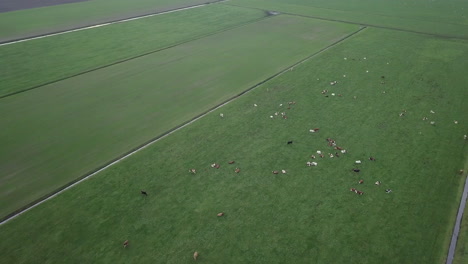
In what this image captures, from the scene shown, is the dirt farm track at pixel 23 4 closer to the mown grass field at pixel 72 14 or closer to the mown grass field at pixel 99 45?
the mown grass field at pixel 72 14

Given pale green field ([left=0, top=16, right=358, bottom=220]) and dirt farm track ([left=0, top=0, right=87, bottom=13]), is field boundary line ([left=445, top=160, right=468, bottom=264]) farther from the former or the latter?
dirt farm track ([left=0, top=0, right=87, bottom=13])

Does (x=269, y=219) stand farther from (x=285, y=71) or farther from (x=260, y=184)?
(x=285, y=71)

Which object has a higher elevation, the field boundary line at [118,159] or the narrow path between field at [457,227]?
the field boundary line at [118,159]

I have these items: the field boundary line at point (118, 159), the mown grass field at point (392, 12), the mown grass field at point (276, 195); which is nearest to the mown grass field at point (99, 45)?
the mown grass field at point (392, 12)

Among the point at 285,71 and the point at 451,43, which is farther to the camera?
the point at 451,43

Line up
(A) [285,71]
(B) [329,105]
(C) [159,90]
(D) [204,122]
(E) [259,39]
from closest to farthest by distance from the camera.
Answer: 1. (D) [204,122]
2. (B) [329,105]
3. (C) [159,90]
4. (A) [285,71]
5. (E) [259,39]

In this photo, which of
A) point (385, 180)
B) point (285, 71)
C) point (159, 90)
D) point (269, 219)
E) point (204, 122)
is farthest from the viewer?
point (285, 71)

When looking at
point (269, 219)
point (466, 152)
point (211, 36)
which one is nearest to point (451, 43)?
point (466, 152)
